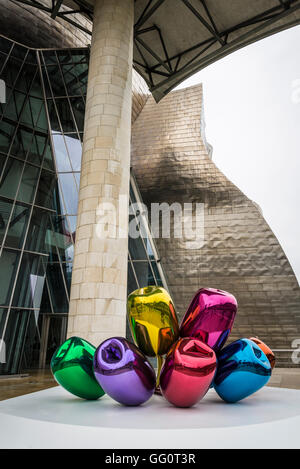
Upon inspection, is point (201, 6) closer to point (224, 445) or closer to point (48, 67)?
point (48, 67)

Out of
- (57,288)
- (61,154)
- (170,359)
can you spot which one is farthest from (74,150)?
(170,359)

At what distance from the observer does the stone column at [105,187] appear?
9.10 metres

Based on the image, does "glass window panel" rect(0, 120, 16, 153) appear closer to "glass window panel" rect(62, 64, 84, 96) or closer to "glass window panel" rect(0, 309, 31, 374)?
"glass window panel" rect(62, 64, 84, 96)

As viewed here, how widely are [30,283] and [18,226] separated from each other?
259 cm

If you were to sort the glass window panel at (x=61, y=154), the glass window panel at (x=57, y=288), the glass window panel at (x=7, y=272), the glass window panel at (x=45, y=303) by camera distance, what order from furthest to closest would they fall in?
the glass window panel at (x=61, y=154) → the glass window panel at (x=57, y=288) → the glass window panel at (x=45, y=303) → the glass window panel at (x=7, y=272)

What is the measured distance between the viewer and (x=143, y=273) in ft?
61.6

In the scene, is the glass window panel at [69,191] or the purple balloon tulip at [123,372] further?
the glass window panel at [69,191]

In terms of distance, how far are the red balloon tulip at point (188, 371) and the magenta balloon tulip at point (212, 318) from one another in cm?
35

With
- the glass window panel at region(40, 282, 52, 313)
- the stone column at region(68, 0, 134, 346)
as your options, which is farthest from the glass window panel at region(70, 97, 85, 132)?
the glass window panel at region(40, 282, 52, 313)

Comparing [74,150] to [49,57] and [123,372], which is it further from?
[123,372]

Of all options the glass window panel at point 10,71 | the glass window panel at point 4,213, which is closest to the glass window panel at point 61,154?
the glass window panel at point 10,71

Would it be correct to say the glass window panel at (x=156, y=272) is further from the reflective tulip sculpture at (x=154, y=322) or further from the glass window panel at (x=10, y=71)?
the reflective tulip sculpture at (x=154, y=322)

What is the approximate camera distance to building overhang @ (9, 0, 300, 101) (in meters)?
14.3
